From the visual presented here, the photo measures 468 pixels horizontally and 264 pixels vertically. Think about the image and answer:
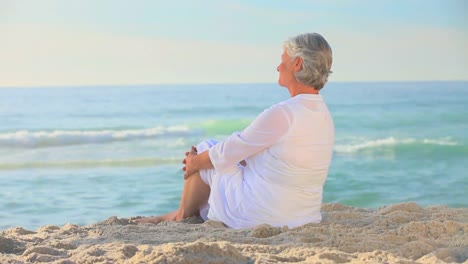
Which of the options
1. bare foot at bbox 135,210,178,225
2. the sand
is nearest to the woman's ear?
the sand

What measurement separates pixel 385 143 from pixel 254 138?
8.35m

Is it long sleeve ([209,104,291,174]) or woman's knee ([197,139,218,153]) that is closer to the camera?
long sleeve ([209,104,291,174])

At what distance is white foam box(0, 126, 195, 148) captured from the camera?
10915 mm

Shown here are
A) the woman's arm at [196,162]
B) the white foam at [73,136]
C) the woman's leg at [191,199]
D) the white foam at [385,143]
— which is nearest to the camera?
the woman's arm at [196,162]

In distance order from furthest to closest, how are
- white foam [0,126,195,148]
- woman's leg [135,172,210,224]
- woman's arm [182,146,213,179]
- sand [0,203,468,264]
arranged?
white foam [0,126,195,148] < woman's leg [135,172,210,224] < woman's arm [182,146,213,179] < sand [0,203,468,264]

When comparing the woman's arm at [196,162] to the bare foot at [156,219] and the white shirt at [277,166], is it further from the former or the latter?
the bare foot at [156,219]

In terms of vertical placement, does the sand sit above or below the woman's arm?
below

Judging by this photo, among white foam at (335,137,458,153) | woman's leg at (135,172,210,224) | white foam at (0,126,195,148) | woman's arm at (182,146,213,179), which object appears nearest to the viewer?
woman's arm at (182,146,213,179)

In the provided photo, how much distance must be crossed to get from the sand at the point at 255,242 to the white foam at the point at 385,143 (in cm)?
696

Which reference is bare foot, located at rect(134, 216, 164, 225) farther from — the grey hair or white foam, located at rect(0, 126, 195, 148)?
white foam, located at rect(0, 126, 195, 148)

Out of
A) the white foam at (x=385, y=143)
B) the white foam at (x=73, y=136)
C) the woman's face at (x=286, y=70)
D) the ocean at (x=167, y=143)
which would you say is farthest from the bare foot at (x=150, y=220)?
the white foam at (x=73, y=136)

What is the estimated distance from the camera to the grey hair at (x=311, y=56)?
2.60m

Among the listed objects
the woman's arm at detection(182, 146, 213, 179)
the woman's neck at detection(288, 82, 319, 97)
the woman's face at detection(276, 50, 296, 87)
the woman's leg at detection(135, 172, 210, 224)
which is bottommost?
the woman's leg at detection(135, 172, 210, 224)

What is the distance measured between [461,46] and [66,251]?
2.31 m
